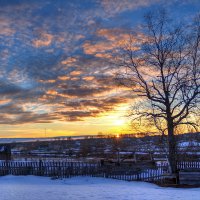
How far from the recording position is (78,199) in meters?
14.8

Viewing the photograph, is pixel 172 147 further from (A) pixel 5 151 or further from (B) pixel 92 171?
(A) pixel 5 151

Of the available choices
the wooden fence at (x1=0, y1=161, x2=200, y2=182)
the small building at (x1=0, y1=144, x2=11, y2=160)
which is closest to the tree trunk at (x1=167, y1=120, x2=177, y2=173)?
the wooden fence at (x1=0, y1=161, x2=200, y2=182)

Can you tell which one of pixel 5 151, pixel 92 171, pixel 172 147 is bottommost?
pixel 92 171

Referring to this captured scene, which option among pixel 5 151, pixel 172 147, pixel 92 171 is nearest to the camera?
pixel 92 171

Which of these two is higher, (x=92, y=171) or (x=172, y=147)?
(x=172, y=147)

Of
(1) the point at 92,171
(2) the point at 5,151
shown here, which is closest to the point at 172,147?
(1) the point at 92,171

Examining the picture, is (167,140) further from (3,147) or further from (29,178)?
(3,147)

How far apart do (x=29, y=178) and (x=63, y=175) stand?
2.61m

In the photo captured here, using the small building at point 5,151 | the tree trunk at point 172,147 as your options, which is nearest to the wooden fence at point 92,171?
the tree trunk at point 172,147

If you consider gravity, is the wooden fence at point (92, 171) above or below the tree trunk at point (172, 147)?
below

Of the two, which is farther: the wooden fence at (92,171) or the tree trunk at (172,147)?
the tree trunk at (172,147)

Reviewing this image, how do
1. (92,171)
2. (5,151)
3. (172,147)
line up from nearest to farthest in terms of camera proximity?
(92,171) < (172,147) < (5,151)

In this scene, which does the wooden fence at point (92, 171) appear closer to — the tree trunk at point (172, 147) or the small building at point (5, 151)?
the tree trunk at point (172, 147)

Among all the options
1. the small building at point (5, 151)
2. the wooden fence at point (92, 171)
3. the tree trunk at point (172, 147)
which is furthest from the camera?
the small building at point (5, 151)
